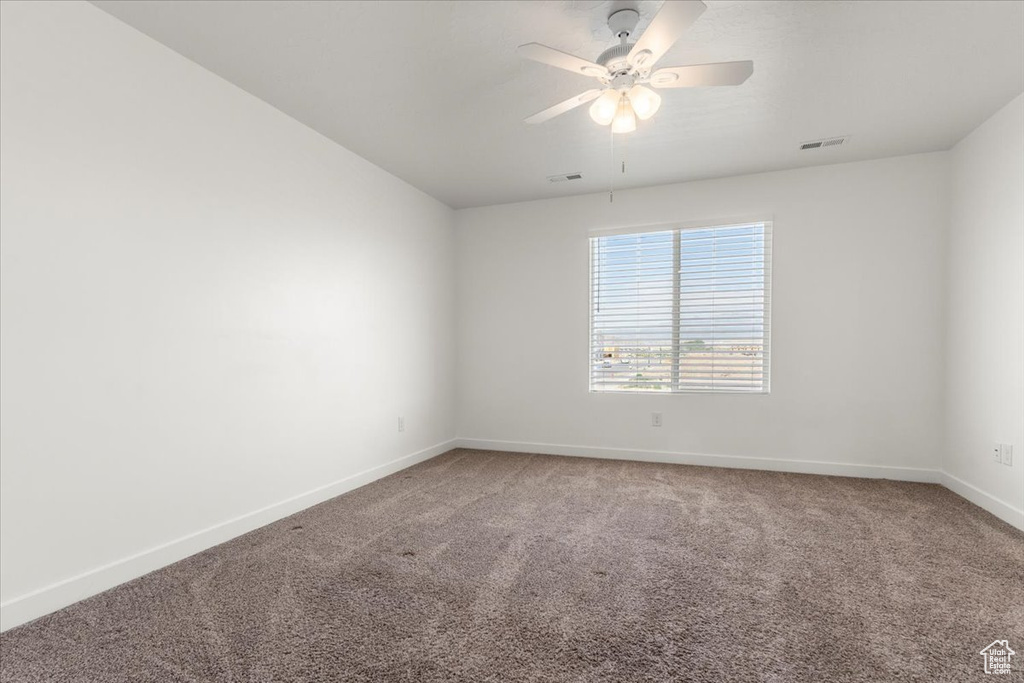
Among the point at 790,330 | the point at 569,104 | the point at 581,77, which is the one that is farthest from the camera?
the point at 790,330

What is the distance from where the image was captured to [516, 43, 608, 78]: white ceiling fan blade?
6.02ft

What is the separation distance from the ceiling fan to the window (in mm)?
2205

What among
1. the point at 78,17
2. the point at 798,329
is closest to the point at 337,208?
the point at 78,17

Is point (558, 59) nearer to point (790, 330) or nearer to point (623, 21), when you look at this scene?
point (623, 21)

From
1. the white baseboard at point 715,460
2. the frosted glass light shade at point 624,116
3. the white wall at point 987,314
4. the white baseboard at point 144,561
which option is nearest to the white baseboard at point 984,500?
the white wall at point 987,314

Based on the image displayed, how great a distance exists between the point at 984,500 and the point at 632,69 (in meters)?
3.47

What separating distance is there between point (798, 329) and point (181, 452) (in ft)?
14.3

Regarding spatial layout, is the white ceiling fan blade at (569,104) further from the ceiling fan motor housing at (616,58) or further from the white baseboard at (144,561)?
the white baseboard at (144,561)

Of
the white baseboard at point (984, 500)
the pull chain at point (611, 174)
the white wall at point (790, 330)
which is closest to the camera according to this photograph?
the white baseboard at point (984, 500)

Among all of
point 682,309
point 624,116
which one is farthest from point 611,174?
point 624,116

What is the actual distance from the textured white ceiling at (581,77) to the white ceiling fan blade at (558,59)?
0.22 meters

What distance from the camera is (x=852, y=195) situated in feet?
12.2

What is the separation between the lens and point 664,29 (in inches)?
67.5

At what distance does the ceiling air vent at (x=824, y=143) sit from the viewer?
3260mm
